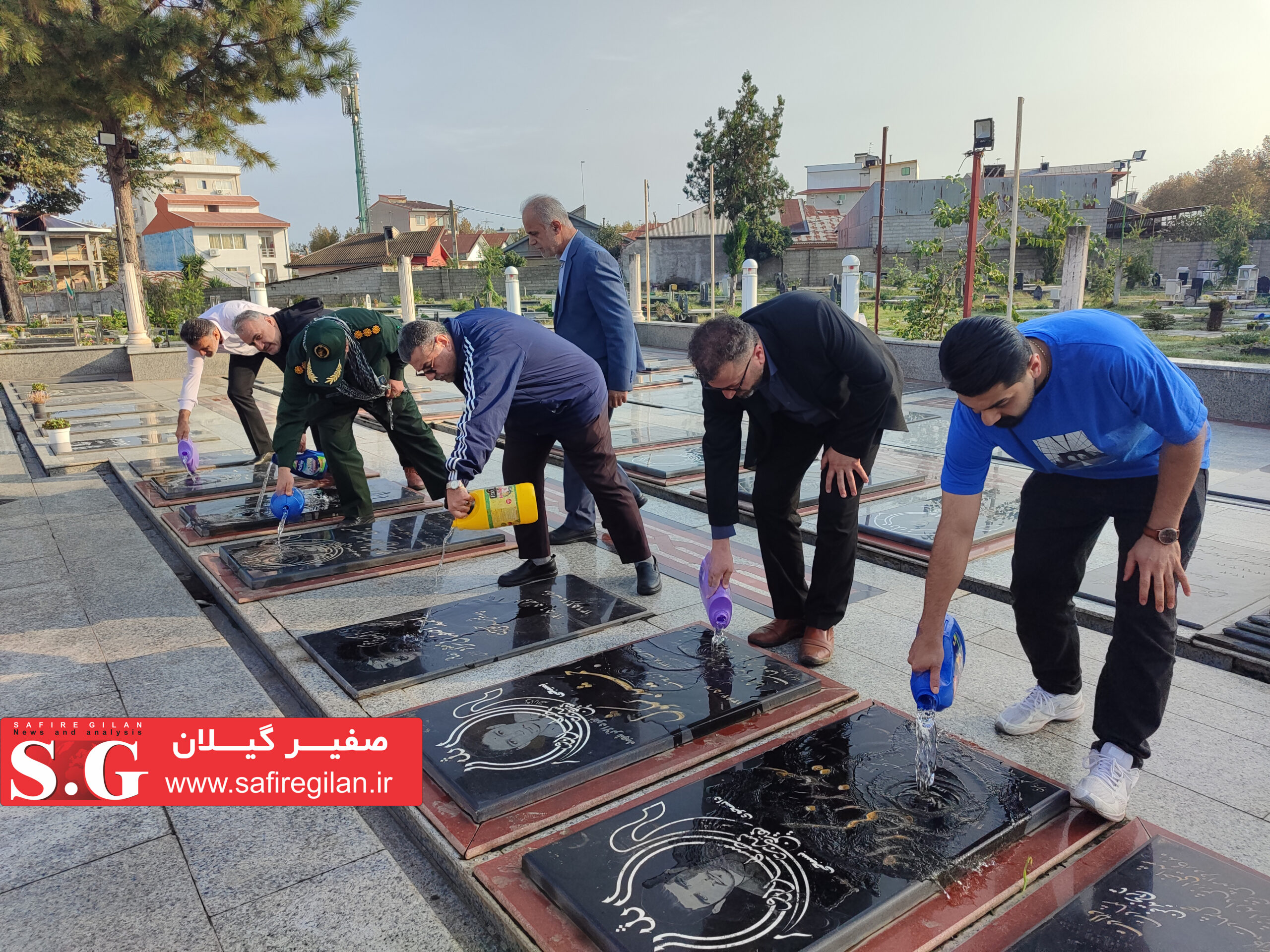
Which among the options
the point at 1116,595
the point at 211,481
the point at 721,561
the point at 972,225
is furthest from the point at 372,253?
the point at 1116,595

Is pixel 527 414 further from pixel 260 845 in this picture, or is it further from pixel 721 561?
pixel 260 845

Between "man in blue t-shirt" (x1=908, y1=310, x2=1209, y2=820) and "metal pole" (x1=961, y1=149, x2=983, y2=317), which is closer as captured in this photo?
"man in blue t-shirt" (x1=908, y1=310, x2=1209, y2=820)

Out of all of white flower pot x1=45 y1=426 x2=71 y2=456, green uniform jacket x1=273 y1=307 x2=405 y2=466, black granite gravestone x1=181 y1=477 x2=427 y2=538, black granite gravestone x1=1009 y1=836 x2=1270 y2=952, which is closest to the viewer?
black granite gravestone x1=1009 y1=836 x2=1270 y2=952

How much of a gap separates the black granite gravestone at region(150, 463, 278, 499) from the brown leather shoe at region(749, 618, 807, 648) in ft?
12.9

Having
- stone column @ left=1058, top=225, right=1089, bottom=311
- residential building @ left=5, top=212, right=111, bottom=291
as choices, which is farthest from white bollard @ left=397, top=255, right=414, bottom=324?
residential building @ left=5, top=212, right=111, bottom=291

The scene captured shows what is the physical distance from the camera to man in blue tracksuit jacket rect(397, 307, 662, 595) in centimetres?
347

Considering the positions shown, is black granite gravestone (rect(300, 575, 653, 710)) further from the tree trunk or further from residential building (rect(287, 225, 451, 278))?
residential building (rect(287, 225, 451, 278))

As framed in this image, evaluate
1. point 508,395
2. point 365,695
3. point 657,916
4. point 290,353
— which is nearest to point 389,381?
point 290,353

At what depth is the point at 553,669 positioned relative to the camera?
315cm

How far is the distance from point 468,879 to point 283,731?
100 centimetres

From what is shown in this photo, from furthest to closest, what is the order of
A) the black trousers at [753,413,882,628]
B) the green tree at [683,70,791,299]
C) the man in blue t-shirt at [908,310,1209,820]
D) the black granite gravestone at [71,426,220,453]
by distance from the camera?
the green tree at [683,70,791,299] → the black granite gravestone at [71,426,220,453] → the black trousers at [753,413,882,628] → the man in blue t-shirt at [908,310,1209,820]

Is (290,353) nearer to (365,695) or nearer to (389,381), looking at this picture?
(389,381)

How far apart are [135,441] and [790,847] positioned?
8.50 m

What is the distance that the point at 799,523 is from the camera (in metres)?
3.37
